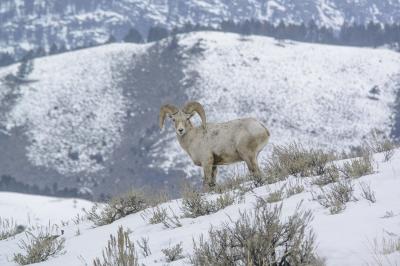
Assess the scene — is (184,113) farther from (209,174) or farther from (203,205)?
(203,205)

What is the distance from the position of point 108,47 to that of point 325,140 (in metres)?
60.6

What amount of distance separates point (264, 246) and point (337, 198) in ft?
5.50

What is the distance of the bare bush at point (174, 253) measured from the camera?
19.0ft

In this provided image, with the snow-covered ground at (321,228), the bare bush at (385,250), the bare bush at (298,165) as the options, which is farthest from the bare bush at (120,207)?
the bare bush at (385,250)

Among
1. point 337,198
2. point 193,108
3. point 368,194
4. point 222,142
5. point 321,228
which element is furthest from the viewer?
point 193,108

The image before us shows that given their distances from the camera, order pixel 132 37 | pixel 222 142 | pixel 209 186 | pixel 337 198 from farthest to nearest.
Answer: pixel 132 37, pixel 222 142, pixel 209 186, pixel 337 198

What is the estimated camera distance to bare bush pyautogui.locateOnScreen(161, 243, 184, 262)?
19.0 feet

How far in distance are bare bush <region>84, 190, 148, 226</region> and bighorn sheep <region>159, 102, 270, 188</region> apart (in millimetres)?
1149

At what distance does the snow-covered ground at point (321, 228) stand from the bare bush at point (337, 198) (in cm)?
6

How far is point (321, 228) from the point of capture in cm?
548

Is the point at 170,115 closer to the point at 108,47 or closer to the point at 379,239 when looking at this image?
the point at 379,239

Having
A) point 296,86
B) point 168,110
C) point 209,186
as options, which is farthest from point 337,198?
point 296,86

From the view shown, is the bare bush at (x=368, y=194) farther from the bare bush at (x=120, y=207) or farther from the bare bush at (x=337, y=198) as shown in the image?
the bare bush at (x=120, y=207)

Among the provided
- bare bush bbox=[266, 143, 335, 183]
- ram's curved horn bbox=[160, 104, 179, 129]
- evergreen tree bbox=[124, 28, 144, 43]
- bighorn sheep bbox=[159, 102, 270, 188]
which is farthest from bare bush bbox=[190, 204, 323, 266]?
evergreen tree bbox=[124, 28, 144, 43]
